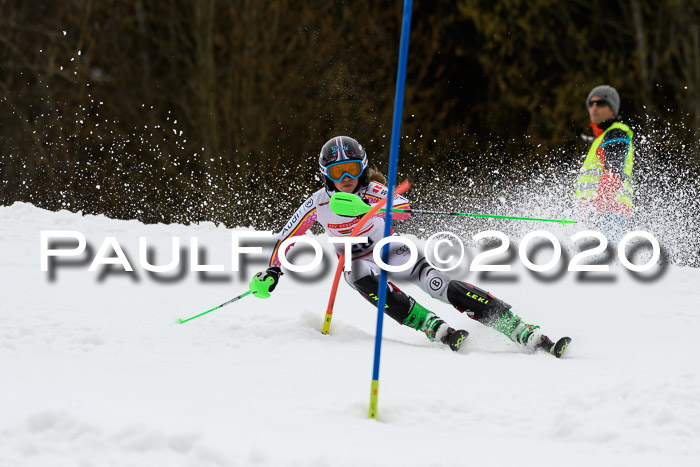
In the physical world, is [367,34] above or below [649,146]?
above

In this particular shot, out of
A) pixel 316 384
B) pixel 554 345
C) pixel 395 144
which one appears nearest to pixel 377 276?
pixel 554 345

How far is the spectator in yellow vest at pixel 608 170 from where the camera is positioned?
665 centimetres

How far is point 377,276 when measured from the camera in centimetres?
543

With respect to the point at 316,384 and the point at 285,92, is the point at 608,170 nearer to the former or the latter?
the point at 316,384

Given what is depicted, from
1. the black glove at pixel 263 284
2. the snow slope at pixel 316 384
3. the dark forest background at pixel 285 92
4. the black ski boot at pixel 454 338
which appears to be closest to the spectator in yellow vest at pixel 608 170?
the snow slope at pixel 316 384

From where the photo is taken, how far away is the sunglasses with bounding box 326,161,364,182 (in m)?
5.43

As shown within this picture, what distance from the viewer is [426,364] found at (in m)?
4.53

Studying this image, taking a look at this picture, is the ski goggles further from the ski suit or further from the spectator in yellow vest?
the spectator in yellow vest

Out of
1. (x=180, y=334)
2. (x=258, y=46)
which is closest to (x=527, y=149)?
(x=258, y=46)

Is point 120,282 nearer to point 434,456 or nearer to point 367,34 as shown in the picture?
point 434,456

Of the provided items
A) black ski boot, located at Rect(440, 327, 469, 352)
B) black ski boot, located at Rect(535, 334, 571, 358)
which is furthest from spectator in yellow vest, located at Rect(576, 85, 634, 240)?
black ski boot, located at Rect(440, 327, 469, 352)

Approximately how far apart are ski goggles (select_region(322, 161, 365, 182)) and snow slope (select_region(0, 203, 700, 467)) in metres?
1.01

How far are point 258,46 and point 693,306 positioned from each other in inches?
454

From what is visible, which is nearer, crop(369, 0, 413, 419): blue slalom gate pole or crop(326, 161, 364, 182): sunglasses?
crop(369, 0, 413, 419): blue slalom gate pole
